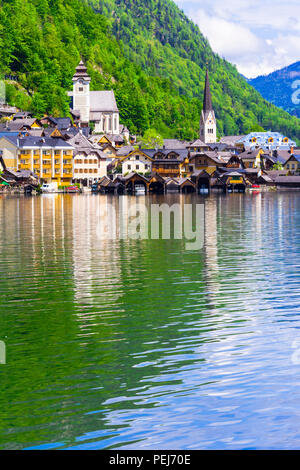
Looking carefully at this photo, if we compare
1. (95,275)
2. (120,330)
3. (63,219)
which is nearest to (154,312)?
(120,330)

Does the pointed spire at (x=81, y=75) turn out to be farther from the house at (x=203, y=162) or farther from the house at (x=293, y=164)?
the house at (x=293, y=164)

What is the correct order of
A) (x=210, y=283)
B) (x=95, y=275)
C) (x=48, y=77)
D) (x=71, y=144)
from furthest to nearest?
→ (x=48, y=77)
(x=71, y=144)
(x=95, y=275)
(x=210, y=283)

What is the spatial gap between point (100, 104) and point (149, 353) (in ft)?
606

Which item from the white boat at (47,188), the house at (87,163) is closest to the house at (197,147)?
the house at (87,163)

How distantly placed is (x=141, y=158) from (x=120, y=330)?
13361 cm

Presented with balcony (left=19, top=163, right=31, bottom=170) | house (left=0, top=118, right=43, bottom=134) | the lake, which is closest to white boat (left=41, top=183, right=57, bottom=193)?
balcony (left=19, top=163, right=31, bottom=170)

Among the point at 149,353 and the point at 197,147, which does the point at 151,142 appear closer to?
the point at 197,147

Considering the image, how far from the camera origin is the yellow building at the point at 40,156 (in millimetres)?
135125

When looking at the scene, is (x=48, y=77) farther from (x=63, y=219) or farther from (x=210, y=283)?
(x=210, y=283)

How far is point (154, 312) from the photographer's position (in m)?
21.9

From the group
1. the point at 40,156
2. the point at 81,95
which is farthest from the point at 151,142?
the point at 40,156

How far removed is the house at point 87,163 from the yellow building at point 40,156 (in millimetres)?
3086

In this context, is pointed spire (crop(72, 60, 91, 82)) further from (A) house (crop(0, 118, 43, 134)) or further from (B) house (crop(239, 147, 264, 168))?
(B) house (crop(239, 147, 264, 168))

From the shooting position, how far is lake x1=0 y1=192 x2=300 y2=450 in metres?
12.5
